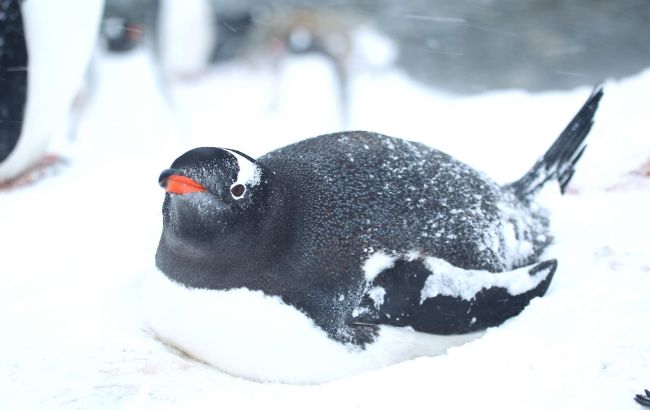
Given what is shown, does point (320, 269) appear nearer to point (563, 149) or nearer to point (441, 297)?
point (441, 297)

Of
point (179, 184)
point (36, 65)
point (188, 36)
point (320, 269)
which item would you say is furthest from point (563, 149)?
point (188, 36)

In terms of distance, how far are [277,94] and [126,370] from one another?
4.68 metres

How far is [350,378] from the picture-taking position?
56.3 inches

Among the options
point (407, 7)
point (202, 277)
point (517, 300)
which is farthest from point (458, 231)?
point (407, 7)

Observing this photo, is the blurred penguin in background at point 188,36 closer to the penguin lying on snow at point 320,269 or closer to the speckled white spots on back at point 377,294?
the penguin lying on snow at point 320,269

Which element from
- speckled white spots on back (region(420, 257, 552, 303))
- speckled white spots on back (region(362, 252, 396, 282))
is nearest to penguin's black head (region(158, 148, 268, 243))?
→ speckled white spots on back (region(362, 252, 396, 282))

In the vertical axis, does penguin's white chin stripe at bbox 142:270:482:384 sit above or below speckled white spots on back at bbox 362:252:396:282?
below

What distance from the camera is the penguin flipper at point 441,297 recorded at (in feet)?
5.34

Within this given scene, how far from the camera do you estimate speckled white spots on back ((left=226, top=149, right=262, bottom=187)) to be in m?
1.59

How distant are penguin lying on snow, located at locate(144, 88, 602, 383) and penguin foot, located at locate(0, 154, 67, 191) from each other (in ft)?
4.35

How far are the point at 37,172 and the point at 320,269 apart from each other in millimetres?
1868

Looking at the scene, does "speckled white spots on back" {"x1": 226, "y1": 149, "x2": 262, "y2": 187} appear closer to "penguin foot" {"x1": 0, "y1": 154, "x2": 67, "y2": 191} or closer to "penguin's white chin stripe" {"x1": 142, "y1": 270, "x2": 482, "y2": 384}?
"penguin's white chin stripe" {"x1": 142, "y1": 270, "x2": 482, "y2": 384}

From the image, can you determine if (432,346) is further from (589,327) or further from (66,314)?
(66,314)

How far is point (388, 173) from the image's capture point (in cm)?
181
